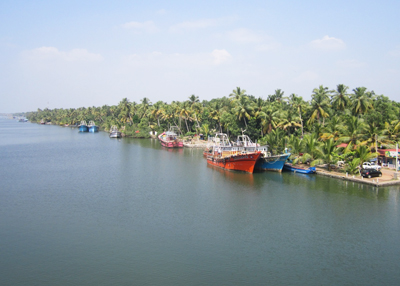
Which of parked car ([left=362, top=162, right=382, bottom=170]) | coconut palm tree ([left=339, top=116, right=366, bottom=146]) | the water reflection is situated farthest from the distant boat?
parked car ([left=362, top=162, right=382, bottom=170])

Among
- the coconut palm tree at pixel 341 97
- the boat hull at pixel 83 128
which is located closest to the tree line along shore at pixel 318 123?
the coconut palm tree at pixel 341 97

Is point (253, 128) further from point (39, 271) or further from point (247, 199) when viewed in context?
point (39, 271)

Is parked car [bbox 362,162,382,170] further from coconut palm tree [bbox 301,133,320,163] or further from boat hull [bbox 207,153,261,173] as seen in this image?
boat hull [bbox 207,153,261,173]

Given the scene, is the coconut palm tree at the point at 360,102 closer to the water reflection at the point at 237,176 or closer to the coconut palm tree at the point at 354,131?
the coconut palm tree at the point at 354,131

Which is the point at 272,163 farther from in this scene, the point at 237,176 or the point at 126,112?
the point at 126,112

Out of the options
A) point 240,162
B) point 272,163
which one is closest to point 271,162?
point 272,163

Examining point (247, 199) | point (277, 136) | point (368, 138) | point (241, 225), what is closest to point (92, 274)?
point (241, 225)

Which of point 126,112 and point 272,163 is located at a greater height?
point 126,112
